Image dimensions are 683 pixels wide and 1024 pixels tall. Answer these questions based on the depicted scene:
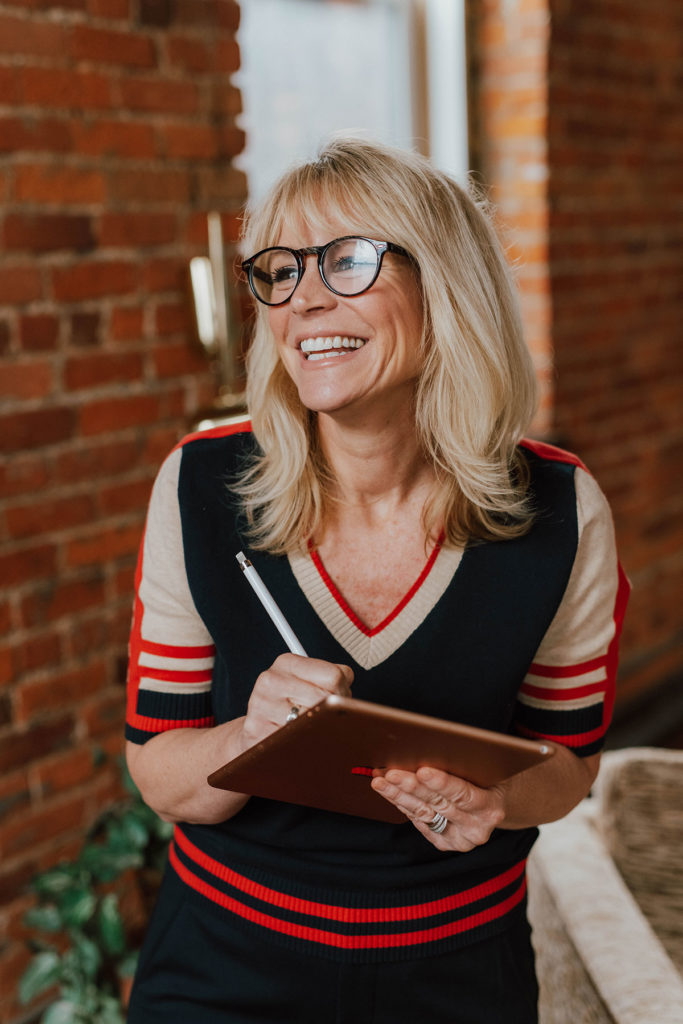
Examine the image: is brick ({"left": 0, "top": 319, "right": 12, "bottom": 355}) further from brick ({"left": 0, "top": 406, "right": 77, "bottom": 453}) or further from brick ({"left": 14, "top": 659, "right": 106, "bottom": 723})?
brick ({"left": 14, "top": 659, "right": 106, "bottom": 723})

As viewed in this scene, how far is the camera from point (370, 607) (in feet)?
4.39

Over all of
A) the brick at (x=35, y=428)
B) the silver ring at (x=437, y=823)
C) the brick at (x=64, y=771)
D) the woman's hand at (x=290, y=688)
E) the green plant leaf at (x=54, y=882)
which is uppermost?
the brick at (x=35, y=428)

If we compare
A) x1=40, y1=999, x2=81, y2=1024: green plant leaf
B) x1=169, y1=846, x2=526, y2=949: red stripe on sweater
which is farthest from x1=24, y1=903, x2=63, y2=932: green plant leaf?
x1=169, y1=846, x2=526, y2=949: red stripe on sweater

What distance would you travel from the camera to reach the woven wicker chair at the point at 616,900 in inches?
56.4

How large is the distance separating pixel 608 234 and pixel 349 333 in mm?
2344

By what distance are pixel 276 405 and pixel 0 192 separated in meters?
0.77

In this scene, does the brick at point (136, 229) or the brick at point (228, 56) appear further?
the brick at point (228, 56)

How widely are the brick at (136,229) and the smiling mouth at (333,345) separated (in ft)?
2.94

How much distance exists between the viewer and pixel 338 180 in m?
1.33

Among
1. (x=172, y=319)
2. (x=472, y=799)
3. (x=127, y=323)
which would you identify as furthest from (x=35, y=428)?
(x=472, y=799)

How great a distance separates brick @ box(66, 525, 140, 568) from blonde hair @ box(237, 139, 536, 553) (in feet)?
2.47

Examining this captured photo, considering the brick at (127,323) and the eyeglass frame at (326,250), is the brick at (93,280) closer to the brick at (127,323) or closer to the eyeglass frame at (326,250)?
the brick at (127,323)

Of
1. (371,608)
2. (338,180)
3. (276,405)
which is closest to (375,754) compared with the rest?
(371,608)

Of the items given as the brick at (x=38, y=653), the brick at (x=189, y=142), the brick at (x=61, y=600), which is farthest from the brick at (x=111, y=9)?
the brick at (x=38, y=653)
